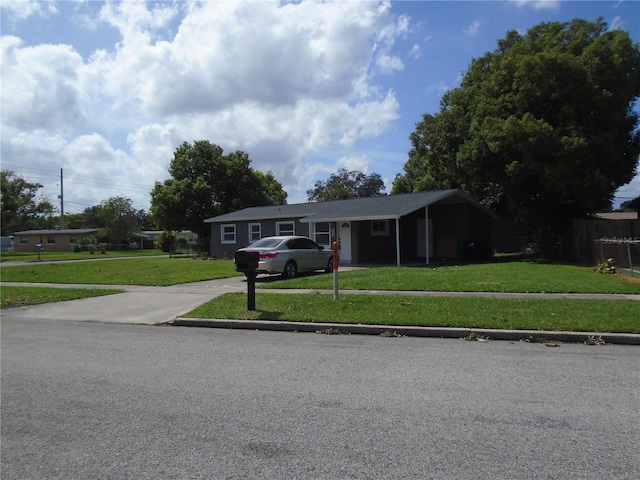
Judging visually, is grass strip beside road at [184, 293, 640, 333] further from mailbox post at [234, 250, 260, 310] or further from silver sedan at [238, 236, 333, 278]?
silver sedan at [238, 236, 333, 278]

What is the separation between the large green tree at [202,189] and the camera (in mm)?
38969

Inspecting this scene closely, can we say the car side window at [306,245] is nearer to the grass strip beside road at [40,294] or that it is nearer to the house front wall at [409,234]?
the house front wall at [409,234]

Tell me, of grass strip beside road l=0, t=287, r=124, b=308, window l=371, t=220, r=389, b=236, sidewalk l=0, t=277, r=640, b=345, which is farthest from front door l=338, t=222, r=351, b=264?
grass strip beside road l=0, t=287, r=124, b=308

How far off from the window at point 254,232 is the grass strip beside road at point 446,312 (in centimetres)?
1663

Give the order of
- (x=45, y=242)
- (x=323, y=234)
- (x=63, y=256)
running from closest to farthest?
1. (x=323, y=234)
2. (x=63, y=256)
3. (x=45, y=242)

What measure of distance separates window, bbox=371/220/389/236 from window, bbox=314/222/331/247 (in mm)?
2201

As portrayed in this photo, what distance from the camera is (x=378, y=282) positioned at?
14062 millimetres

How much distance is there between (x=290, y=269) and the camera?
17.0 metres

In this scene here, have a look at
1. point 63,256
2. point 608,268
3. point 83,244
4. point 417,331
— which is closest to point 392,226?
point 608,268

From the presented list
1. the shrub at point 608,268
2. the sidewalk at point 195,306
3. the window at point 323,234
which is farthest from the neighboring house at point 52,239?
the shrub at point 608,268

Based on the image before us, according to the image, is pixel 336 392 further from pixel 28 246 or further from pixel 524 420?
pixel 28 246

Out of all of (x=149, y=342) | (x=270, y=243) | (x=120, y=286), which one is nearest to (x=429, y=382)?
(x=149, y=342)

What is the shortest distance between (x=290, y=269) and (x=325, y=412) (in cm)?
1250

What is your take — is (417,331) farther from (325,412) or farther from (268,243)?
(268,243)
